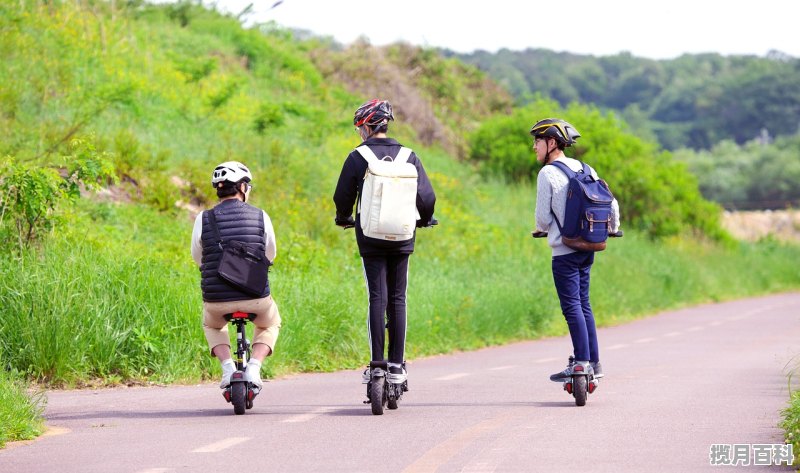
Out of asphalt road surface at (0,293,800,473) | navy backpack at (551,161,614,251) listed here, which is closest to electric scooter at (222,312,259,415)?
asphalt road surface at (0,293,800,473)

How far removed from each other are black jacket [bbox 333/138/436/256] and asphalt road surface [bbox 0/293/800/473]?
1.20 metres

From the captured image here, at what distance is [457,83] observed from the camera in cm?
4641

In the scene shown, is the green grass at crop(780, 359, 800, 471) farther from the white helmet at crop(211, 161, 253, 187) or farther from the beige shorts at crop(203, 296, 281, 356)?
the white helmet at crop(211, 161, 253, 187)

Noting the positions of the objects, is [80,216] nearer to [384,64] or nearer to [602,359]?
[602,359]

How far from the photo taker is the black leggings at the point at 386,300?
10.1 m

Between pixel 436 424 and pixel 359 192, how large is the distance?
5.86 ft

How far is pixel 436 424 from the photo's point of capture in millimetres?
9547

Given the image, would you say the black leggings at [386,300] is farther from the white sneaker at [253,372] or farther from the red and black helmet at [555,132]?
the red and black helmet at [555,132]

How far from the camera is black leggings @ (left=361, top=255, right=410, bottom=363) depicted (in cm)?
1009

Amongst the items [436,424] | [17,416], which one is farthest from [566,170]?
[17,416]

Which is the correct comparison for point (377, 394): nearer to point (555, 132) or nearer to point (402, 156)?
point (402, 156)

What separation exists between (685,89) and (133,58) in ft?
408

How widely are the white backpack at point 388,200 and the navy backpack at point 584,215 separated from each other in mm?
1408

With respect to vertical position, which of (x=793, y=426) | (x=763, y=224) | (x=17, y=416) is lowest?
(x=793, y=426)
